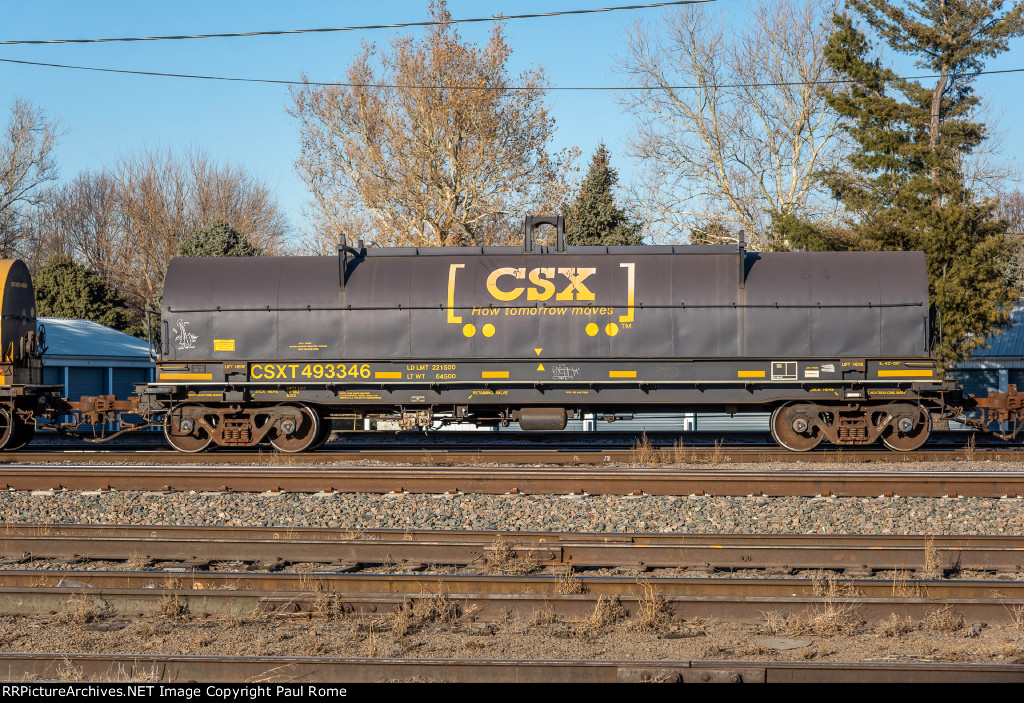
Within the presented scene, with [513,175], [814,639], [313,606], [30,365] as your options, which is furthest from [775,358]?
A: [513,175]

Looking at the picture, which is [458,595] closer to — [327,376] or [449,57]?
[327,376]

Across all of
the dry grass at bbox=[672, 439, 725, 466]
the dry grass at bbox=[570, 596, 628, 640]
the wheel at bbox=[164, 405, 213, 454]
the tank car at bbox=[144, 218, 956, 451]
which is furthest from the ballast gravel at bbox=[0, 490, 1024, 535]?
the tank car at bbox=[144, 218, 956, 451]

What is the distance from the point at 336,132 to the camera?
3394 centimetres

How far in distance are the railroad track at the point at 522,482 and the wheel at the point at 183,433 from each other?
338 cm

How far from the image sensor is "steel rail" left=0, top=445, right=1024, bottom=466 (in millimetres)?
14070

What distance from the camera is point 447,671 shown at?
194 inches

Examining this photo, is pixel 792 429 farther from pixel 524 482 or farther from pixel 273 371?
pixel 273 371

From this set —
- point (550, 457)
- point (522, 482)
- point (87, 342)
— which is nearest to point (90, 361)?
point (87, 342)

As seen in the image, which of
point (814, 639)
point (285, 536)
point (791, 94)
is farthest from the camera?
point (791, 94)

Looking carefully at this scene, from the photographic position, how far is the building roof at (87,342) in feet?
87.7

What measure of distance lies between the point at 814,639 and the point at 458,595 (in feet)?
8.49

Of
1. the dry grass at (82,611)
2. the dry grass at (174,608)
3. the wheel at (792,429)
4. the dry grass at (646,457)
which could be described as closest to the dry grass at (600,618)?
the dry grass at (174,608)

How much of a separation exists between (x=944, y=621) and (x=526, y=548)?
135 inches

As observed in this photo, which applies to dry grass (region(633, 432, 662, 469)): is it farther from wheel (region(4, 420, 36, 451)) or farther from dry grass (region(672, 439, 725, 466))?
wheel (region(4, 420, 36, 451))
